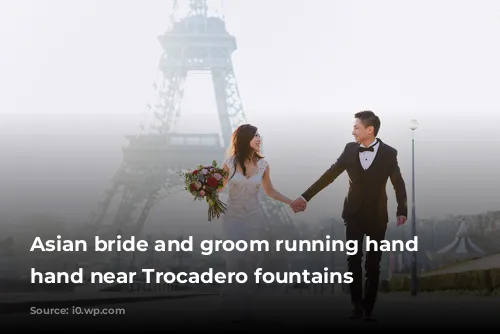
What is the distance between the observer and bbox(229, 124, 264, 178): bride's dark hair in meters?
9.23

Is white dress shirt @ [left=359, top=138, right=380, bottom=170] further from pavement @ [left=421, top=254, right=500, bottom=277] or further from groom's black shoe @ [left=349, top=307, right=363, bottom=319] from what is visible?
pavement @ [left=421, top=254, right=500, bottom=277]

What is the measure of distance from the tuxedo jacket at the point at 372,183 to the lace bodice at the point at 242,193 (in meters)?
0.78

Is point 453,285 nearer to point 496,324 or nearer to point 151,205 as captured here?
point 496,324

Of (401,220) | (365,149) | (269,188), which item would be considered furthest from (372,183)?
(269,188)

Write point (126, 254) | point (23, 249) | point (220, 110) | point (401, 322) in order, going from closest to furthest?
point (401, 322) < point (220, 110) < point (23, 249) < point (126, 254)

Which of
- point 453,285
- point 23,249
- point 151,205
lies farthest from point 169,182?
point 453,285

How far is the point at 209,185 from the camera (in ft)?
31.4

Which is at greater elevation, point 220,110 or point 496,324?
point 220,110

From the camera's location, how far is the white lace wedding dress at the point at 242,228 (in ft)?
29.6

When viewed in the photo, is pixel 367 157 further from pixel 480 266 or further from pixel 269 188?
pixel 480 266

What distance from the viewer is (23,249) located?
251 feet

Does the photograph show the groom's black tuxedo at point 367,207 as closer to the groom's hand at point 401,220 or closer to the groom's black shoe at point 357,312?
the groom's black shoe at point 357,312

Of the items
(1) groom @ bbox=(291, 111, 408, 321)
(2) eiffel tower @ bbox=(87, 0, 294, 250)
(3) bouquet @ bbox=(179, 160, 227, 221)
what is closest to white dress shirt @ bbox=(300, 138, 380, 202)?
(1) groom @ bbox=(291, 111, 408, 321)

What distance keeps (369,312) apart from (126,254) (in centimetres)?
7942
